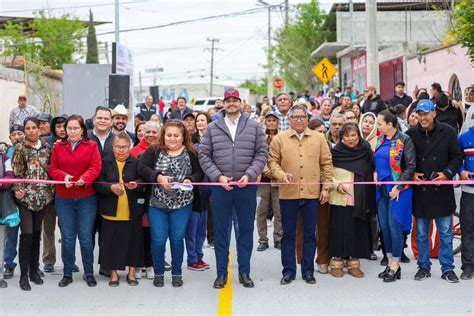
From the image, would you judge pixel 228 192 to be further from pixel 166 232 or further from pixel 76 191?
pixel 76 191

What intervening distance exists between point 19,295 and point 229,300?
2.30 m

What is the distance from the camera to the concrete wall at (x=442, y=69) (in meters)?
23.0

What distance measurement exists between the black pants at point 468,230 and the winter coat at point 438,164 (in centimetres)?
20

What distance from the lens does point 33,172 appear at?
8820 mm

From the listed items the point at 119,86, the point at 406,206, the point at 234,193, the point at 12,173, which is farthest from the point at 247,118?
the point at 119,86

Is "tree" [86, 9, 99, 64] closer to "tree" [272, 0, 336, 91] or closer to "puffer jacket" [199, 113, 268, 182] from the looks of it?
"tree" [272, 0, 336, 91]

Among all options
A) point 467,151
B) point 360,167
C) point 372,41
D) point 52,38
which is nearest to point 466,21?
point 467,151

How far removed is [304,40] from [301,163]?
43.6 m

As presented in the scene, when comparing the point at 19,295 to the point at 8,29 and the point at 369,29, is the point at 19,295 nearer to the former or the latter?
the point at 369,29

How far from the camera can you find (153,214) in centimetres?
878

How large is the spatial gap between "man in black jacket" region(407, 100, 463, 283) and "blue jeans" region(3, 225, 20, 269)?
4639mm

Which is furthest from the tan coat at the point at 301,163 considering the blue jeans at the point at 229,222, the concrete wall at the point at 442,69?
the concrete wall at the point at 442,69

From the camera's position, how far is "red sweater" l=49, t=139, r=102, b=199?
344 inches

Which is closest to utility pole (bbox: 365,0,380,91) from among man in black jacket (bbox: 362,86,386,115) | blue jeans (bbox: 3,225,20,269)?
man in black jacket (bbox: 362,86,386,115)
